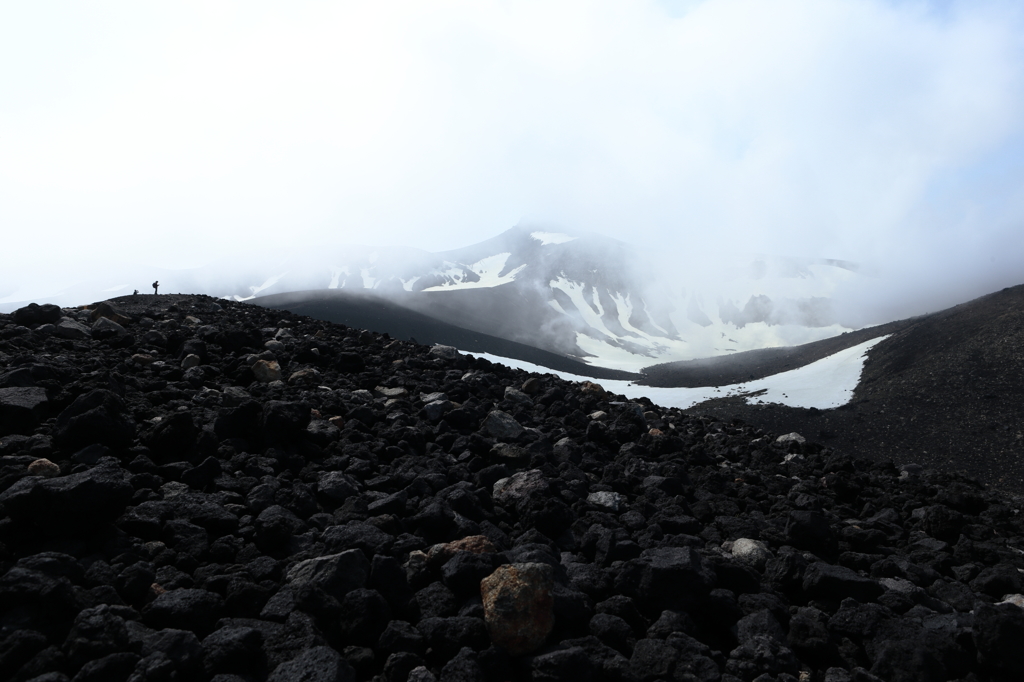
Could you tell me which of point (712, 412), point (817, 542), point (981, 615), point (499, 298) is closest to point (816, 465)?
point (817, 542)

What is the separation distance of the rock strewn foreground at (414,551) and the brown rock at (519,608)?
0.01 m

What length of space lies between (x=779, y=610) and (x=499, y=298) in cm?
10207

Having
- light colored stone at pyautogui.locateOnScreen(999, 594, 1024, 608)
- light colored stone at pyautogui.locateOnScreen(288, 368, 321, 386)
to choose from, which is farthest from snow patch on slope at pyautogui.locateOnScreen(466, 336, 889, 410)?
light colored stone at pyautogui.locateOnScreen(999, 594, 1024, 608)

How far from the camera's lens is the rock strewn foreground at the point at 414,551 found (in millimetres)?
2820

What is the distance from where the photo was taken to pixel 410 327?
203 feet

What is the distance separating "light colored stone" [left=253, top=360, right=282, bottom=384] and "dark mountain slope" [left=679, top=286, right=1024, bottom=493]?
2003 centimetres

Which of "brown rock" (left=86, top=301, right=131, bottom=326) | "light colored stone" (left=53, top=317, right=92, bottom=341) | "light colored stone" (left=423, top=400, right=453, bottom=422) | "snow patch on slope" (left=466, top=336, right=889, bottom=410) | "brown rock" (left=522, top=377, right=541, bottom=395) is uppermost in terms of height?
"brown rock" (left=86, top=301, right=131, bottom=326)

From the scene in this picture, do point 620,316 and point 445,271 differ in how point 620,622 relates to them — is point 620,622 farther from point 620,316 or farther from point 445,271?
point 445,271

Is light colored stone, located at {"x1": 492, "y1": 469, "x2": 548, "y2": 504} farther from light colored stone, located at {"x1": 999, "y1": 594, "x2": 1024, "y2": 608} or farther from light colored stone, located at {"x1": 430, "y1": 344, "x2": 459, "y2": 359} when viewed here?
light colored stone, located at {"x1": 430, "y1": 344, "x2": 459, "y2": 359}

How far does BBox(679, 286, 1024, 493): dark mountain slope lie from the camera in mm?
18734

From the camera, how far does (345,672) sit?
8.63ft

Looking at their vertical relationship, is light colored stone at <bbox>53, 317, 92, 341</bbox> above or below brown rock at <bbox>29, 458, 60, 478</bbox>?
above

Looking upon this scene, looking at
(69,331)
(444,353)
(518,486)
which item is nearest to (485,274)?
(444,353)

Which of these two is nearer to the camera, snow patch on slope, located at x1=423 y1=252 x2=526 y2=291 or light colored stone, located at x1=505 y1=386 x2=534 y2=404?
light colored stone, located at x1=505 y1=386 x2=534 y2=404
